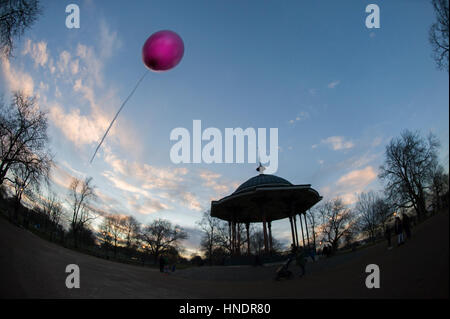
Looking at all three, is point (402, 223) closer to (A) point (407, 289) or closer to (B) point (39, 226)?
(A) point (407, 289)

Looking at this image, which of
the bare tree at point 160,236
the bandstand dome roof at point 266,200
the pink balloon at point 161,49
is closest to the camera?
the pink balloon at point 161,49

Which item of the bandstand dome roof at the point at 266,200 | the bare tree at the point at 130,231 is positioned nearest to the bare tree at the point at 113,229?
the bare tree at the point at 130,231

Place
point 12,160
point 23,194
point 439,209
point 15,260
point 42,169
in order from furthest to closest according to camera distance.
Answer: point 42,169 → point 12,160 → point 23,194 → point 15,260 → point 439,209

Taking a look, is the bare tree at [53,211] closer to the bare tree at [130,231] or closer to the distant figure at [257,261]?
the distant figure at [257,261]

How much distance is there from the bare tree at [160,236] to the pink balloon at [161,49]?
61.2m

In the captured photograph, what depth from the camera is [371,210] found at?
17.0 meters

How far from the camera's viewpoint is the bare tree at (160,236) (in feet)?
193

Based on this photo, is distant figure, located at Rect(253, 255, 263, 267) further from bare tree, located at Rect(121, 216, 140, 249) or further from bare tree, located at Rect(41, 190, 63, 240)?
bare tree, located at Rect(121, 216, 140, 249)

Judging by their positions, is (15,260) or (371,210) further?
(371,210)

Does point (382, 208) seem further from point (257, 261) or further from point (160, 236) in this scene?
point (160, 236)

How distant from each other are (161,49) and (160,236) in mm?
63164

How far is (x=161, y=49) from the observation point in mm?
5449
